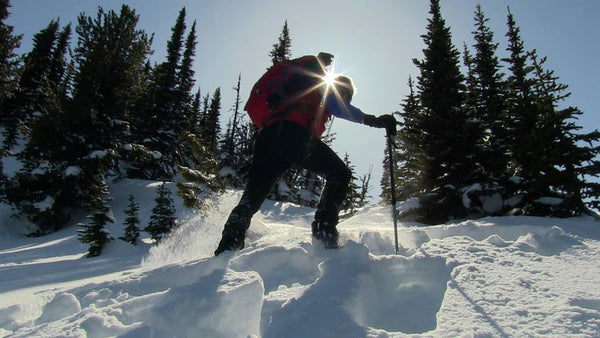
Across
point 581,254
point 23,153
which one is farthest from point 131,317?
point 23,153

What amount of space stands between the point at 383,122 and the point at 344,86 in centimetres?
58

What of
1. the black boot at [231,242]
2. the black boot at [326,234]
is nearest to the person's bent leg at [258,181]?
the black boot at [231,242]

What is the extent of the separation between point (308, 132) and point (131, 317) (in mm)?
2271

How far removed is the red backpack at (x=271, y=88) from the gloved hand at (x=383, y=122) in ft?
2.76

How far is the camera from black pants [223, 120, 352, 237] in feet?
11.8

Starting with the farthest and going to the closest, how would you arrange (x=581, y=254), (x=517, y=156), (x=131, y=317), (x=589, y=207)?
1. (x=517, y=156)
2. (x=589, y=207)
3. (x=581, y=254)
4. (x=131, y=317)

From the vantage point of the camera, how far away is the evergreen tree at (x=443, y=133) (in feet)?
33.8

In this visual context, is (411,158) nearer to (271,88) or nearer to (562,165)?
(562,165)

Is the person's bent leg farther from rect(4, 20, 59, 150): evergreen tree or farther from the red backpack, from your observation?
rect(4, 20, 59, 150): evergreen tree

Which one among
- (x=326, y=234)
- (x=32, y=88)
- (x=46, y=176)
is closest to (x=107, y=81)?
(x=46, y=176)

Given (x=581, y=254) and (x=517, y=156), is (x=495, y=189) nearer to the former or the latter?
(x=517, y=156)

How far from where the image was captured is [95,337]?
1788 mm

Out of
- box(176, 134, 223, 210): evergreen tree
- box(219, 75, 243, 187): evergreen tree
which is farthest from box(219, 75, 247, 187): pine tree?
box(176, 134, 223, 210): evergreen tree

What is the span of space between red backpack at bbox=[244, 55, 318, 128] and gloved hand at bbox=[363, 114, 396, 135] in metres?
0.84
